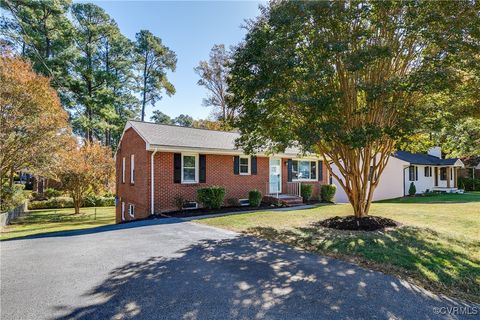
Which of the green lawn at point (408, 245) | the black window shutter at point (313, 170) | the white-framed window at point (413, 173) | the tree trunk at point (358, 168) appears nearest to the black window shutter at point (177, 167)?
the green lawn at point (408, 245)

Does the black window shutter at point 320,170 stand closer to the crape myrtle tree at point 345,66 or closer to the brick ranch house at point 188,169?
the brick ranch house at point 188,169

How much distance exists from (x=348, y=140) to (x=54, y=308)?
21.7ft

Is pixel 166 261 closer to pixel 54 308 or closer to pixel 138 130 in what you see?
pixel 54 308

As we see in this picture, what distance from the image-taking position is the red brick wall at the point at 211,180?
12.4 m

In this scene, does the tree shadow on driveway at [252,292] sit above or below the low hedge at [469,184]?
below

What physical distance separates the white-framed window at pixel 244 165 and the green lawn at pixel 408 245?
4768mm

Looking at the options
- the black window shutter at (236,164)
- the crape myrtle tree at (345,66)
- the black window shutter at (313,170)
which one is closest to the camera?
the crape myrtle tree at (345,66)

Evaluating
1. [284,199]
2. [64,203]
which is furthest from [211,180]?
[64,203]

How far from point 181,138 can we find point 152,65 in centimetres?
2515

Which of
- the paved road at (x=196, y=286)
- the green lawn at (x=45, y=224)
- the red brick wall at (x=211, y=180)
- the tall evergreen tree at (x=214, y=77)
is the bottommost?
the green lawn at (x=45, y=224)

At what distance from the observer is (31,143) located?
43.0ft

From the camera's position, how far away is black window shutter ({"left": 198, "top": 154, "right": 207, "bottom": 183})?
1350cm

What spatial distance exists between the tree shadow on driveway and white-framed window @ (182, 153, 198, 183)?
302 inches

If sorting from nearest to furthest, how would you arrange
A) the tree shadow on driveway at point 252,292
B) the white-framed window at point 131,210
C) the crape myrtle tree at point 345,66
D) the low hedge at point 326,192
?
the tree shadow on driveway at point 252,292
the crape myrtle tree at point 345,66
the white-framed window at point 131,210
the low hedge at point 326,192
